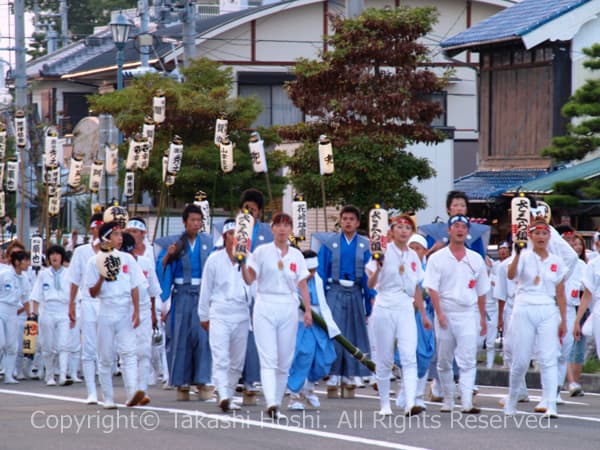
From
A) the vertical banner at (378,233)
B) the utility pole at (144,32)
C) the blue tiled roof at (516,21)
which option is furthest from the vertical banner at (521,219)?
the utility pole at (144,32)

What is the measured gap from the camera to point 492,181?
94.2ft

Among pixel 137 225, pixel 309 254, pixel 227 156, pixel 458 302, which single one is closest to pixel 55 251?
pixel 227 156

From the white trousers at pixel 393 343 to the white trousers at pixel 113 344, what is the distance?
233 centimetres

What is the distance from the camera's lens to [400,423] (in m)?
10.9

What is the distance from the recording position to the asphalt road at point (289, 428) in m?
9.56

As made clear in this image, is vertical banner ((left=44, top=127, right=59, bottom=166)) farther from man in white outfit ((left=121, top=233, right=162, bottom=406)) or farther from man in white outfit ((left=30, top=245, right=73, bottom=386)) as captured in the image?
man in white outfit ((left=121, top=233, right=162, bottom=406))

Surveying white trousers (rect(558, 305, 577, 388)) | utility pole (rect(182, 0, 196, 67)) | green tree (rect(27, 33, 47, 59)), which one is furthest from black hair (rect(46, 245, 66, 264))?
green tree (rect(27, 33, 47, 59))

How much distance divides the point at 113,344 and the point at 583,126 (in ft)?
44.7

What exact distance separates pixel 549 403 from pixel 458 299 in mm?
1200

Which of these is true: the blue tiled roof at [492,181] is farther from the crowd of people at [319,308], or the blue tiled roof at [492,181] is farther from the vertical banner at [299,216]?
the vertical banner at [299,216]

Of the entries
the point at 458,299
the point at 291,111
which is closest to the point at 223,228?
the point at 458,299

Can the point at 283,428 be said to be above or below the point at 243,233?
below

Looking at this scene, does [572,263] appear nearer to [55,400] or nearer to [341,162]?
[55,400]

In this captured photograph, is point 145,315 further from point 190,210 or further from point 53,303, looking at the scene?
point 53,303
